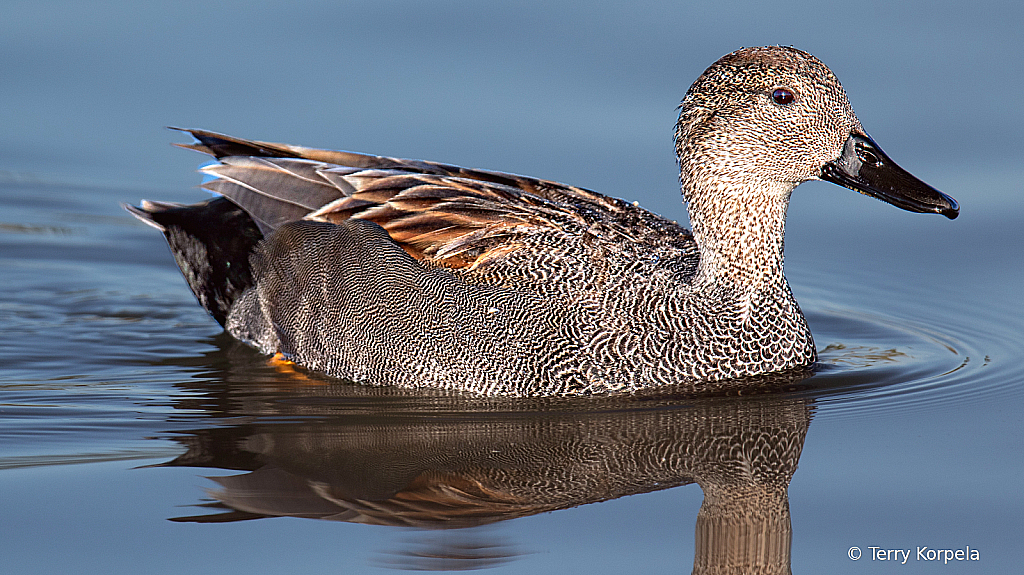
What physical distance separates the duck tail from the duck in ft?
1.56

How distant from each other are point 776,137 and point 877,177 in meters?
0.58

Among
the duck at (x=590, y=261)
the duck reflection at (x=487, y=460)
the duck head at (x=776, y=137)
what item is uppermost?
the duck head at (x=776, y=137)

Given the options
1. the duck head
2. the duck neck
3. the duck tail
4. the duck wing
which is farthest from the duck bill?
the duck tail

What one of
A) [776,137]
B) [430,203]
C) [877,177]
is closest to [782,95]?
[776,137]

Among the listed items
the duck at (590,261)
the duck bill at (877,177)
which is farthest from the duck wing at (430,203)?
the duck bill at (877,177)

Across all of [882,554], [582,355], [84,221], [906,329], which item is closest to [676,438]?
[582,355]

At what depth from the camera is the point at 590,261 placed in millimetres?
6992

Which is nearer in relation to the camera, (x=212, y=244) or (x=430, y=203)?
(x=430, y=203)

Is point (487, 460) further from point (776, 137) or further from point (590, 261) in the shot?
point (776, 137)

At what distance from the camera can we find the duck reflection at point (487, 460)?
5.47 m

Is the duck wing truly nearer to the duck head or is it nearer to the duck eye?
the duck head

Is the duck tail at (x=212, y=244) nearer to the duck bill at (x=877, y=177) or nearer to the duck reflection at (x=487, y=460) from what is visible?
the duck reflection at (x=487, y=460)

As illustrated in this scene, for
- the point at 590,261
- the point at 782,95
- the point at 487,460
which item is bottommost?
the point at 487,460

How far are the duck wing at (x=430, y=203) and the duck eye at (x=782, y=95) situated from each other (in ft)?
3.27
